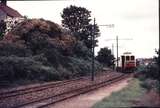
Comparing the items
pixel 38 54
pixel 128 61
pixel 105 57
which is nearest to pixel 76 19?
pixel 105 57

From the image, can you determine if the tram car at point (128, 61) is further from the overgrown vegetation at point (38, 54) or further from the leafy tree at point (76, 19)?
the leafy tree at point (76, 19)

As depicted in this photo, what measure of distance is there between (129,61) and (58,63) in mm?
17005

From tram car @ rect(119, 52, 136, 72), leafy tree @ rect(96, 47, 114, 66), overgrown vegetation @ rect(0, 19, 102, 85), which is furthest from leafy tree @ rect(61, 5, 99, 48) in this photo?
overgrown vegetation @ rect(0, 19, 102, 85)

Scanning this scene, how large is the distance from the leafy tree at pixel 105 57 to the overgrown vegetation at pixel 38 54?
61.2 ft

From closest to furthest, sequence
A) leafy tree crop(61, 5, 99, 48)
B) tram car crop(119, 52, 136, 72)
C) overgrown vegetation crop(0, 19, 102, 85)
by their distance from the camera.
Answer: overgrown vegetation crop(0, 19, 102, 85)
tram car crop(119, 52, 136, 72)
leafy tree crop(61, 5, 99, 48)

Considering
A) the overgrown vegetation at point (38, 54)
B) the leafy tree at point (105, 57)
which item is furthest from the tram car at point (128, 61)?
the leafy tree at point (105, 57)

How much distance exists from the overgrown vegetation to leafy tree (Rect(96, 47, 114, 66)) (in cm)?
1867

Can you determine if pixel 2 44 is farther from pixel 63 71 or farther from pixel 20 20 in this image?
pixel 20 20

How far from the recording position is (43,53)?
151 ft

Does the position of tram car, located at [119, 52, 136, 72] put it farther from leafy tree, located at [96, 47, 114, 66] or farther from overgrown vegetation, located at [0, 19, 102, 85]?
leafy tree, located at [96, 47, 114, 66]

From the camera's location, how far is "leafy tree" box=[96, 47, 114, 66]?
77.9 m

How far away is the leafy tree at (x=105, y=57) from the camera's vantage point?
3066 inches

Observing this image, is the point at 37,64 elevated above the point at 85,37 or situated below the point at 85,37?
below

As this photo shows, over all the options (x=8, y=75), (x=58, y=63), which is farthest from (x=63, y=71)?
(x=8, y=75)
